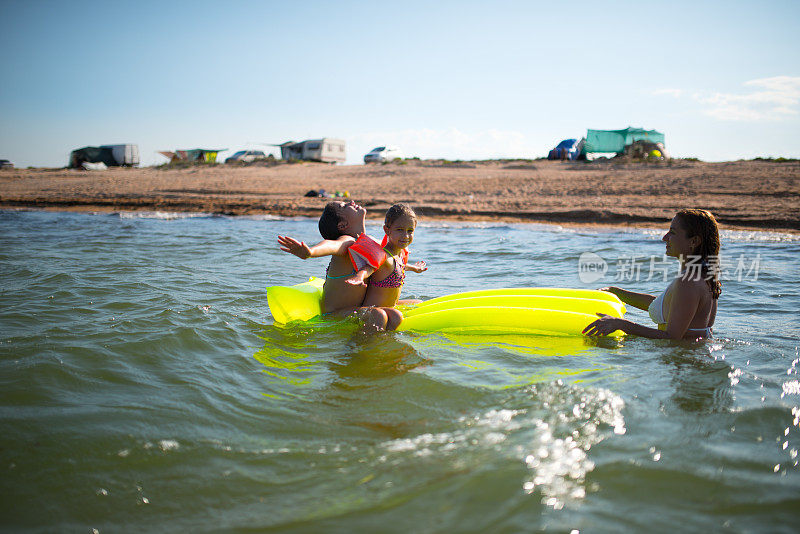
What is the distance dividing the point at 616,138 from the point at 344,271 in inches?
816

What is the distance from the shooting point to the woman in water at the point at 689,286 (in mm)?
3326

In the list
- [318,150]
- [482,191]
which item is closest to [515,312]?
[482,191]

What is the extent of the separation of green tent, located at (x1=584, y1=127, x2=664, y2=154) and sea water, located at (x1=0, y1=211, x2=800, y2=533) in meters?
17.9

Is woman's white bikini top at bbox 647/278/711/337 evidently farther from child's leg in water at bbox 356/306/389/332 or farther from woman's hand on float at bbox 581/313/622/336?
child's leg in water at bbox 356/306/389/332

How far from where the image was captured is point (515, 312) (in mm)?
3896

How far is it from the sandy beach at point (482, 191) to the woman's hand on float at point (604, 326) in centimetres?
753

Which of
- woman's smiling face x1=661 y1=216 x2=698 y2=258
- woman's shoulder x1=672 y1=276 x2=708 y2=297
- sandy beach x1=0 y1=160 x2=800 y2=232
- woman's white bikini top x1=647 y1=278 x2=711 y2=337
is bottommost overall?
woman's white bikini top x1=647 y1=278 x2=711 y2=337

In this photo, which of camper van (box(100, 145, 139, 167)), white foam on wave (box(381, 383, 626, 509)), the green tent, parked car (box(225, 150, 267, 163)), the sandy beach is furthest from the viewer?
camper van (box(100, 145, 139, 167))

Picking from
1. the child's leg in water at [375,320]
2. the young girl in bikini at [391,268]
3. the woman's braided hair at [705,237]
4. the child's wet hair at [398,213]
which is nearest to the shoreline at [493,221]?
the woman's braided hair at [705,237]

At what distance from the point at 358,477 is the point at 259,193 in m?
15.1

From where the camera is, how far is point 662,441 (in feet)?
7.68

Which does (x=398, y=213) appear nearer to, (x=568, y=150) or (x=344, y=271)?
(x=344, y=271)

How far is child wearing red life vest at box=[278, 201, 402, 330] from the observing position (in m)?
4.07

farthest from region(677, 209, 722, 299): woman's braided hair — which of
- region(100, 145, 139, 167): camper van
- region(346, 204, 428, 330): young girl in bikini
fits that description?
region(100, 145, 139, 167): camper van
